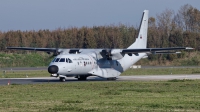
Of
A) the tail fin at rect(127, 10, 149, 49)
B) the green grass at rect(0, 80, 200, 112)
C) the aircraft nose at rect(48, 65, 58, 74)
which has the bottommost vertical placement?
the green grass at rect(0, 80, 200, 112)

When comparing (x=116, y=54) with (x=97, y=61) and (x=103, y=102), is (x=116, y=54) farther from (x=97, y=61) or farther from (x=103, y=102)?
(x=103, y=102)

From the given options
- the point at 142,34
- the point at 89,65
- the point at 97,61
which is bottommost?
the point at 89,65

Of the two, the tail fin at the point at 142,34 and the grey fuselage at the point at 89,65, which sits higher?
the tail fin at the point at 142,34

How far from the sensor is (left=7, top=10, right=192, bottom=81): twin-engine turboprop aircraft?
124 feet

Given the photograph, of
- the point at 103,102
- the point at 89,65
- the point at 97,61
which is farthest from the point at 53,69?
the point at 103,102

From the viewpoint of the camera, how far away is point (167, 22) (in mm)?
101750

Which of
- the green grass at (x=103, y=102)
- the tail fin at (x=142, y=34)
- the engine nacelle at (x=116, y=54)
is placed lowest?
the green grass at (x=103, y=102)

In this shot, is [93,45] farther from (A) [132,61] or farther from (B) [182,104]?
(B) [182,104]

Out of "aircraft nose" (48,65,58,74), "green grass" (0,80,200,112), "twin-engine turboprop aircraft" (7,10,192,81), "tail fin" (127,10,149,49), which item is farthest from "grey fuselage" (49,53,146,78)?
"green grass" (0,80,200,112)

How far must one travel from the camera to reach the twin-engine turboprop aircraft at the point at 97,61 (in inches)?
1485

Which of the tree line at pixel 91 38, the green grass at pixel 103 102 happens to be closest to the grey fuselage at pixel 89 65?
the green grass at pixel 103 102

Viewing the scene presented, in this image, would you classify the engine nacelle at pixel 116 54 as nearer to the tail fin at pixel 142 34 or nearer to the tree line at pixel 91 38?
the tail fin at pixel 142 34

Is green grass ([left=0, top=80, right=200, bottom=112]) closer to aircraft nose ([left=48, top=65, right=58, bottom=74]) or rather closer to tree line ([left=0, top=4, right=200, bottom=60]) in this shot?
aircraft nose ([left=48, top=65, right=58, bottom=74])

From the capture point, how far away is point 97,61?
1606 inches
